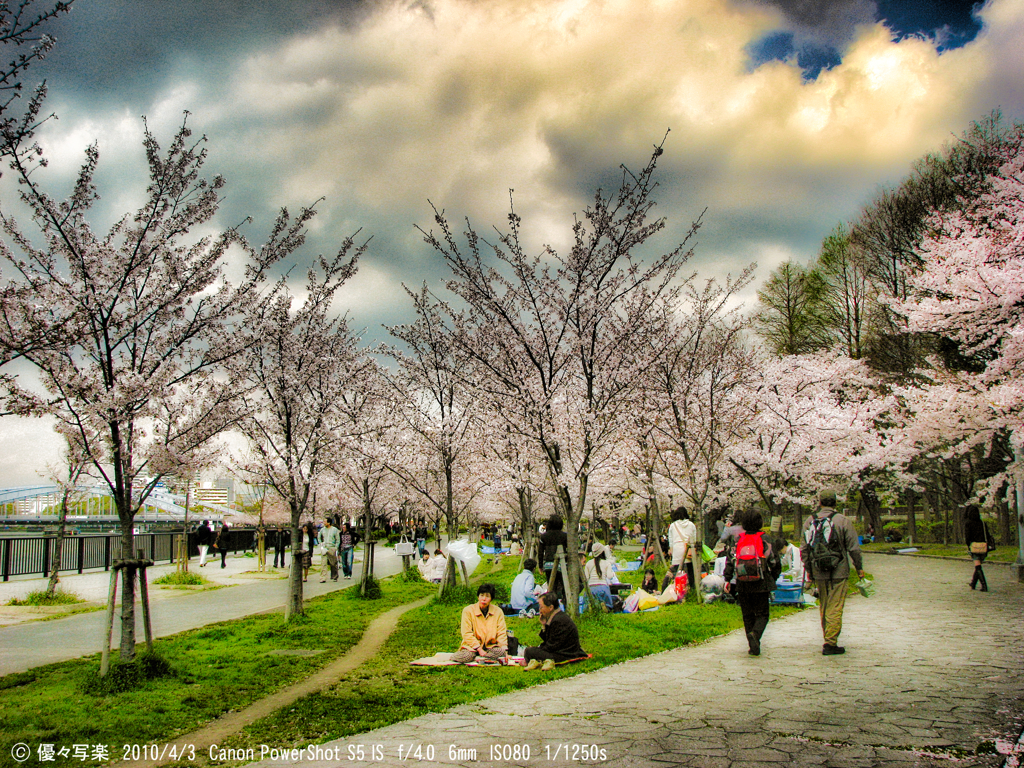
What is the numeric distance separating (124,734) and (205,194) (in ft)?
18.6

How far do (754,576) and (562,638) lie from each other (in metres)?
2.24

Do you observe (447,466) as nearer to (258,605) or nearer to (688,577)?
(258,605)

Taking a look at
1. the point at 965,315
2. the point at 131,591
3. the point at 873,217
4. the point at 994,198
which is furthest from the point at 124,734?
the point at 873,217

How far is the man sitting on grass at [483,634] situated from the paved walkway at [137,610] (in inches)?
183

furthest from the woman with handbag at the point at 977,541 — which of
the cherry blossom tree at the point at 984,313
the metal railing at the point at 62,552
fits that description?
the metal railing at the point at 62,552

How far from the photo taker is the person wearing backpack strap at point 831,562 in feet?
23.5

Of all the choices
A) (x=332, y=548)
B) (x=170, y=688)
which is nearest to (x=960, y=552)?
(x=332, y=548)

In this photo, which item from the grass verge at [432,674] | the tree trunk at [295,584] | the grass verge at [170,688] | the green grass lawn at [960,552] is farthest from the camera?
the green grass lawn at [960,552]

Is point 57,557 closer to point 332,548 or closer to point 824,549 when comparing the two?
point 332,548

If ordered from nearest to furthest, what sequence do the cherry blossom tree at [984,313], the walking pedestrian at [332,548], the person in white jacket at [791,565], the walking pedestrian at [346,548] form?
1. the cherry blossom tree at [984,313]
2. the person in white jacket at [791,565]
3. the walking pedestrian at [332,548]
4. the walking pedestrian at [346,548]

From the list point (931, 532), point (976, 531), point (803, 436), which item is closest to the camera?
point (976, 531)

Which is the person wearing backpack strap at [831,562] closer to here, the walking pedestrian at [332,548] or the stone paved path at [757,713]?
the stone paved path at [757,713]

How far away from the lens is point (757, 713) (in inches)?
193

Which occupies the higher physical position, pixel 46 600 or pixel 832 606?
pixel 832 606
